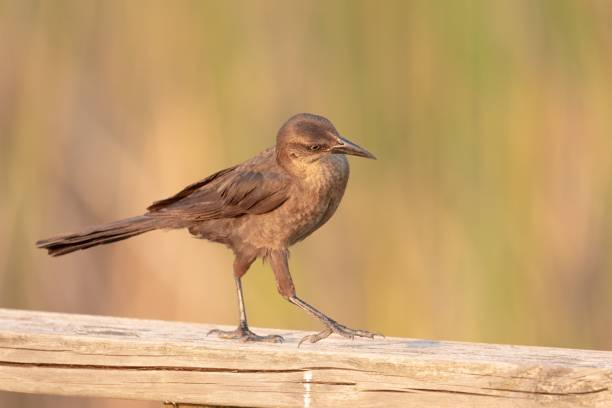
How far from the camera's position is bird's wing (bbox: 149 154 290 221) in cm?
348

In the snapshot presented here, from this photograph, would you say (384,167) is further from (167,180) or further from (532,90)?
(167,180)

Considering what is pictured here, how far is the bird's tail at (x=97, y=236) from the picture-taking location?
3.49 meters

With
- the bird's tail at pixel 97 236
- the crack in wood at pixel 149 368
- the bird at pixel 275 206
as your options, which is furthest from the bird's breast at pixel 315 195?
the crack in wood at pixel 149 368

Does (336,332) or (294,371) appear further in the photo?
(336,332)

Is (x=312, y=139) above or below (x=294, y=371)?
above

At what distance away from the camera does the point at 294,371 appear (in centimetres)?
247

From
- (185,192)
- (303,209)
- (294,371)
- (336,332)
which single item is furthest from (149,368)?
(185,192)

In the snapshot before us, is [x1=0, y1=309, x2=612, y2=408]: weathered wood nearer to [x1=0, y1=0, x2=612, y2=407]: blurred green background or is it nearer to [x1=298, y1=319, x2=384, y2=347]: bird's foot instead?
[x1=298, y1=319, x2=384, y2=347]: bird's foot

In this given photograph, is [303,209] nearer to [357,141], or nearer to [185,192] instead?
[185,192]

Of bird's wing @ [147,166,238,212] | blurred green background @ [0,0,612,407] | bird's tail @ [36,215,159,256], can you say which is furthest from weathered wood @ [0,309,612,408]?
blurred green background @ [0,0,612,407]

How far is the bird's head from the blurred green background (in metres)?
1.10

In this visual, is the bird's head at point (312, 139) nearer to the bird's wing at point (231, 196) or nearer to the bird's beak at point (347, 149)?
the bird's beak at point (347, 149)

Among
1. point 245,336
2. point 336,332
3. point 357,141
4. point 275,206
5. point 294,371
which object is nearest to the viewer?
point 294,371

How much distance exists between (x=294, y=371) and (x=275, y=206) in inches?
42.0
